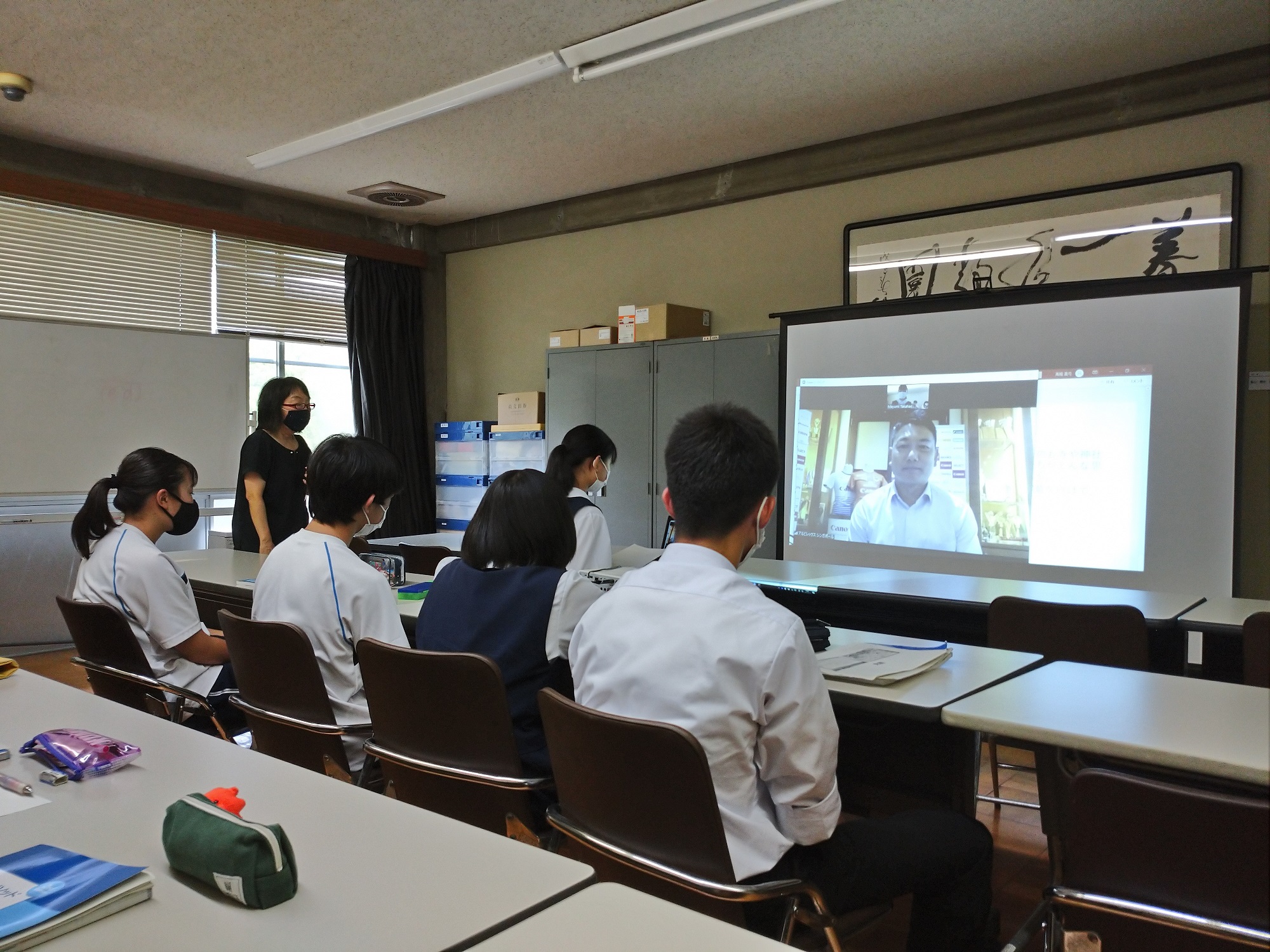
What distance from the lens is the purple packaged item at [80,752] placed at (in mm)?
1220

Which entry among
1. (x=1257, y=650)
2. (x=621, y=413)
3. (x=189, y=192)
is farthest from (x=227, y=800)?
(x=189, y=192)

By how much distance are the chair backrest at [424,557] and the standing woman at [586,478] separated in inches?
28.3

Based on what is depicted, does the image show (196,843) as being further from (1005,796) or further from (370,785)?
(1005,796)

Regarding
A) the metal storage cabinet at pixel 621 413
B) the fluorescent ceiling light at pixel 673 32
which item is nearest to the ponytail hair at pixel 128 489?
the fluorescent ceiling light at pixel 673 32

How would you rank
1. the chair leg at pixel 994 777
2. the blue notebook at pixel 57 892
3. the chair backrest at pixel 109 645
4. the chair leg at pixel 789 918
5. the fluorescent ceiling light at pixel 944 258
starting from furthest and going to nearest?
the fluorescent ceiling light at pixel 944 258, the chair leg at pixel 994 777, the chair backrest at pixel 109 645, the chair leg at pixel 789 918, the blue notebook at pixel 57 892

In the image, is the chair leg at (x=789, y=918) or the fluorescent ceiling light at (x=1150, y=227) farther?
the fluorescent ceiling light at (x=1150, y=227)

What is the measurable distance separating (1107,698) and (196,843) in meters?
1.38

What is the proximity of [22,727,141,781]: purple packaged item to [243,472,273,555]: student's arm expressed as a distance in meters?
2.75

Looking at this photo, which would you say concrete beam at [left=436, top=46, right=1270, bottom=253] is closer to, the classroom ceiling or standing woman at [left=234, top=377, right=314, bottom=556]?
the classroom ceiling

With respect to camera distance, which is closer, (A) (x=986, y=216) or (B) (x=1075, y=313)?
(B) (x=1075, y=313)

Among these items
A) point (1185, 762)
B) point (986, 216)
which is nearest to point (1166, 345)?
point (986, 216)

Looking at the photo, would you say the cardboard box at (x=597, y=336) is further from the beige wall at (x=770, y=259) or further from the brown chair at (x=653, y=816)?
the brown chair at (x=653, y=816)

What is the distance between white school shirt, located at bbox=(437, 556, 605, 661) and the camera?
1.79 m

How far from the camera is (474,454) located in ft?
22.2
